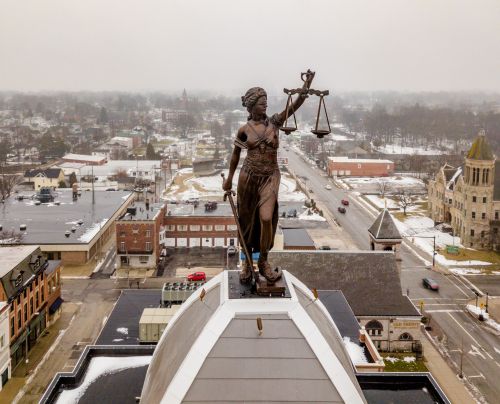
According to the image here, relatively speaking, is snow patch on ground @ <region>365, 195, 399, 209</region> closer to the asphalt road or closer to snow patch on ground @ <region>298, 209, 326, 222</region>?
the asphalt road

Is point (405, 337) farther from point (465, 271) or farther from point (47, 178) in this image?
point (47, 178)

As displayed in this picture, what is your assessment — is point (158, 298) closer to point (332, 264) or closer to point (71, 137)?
point (332, 264)

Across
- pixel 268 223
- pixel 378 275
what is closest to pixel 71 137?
pixel 378 275

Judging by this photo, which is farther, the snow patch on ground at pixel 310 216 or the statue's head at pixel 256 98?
the snow patch on ground at pixel 310 216

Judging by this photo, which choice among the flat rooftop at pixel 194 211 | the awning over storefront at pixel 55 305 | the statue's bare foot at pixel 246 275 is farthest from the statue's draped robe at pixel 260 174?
the flat rooftop at pixel 194 211

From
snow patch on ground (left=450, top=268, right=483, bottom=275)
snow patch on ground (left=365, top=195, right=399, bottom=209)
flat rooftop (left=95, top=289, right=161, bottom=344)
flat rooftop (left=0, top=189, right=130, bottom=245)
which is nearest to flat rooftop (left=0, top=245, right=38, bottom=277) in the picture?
flat rooftop (left=95, top=289, right=161, bottom=344)

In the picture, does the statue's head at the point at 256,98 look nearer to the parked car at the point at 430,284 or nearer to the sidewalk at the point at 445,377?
the sidewalk at the point at 445,377
